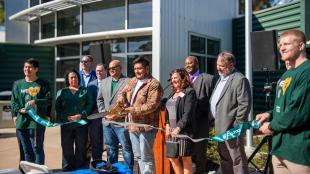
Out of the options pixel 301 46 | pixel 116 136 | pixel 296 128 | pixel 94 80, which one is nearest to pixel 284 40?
pixel 301 46

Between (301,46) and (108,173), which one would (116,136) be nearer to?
(108,173)

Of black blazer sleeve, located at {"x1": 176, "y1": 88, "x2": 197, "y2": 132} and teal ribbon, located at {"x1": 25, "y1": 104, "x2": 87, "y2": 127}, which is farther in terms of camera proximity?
teal ribbon, located at {"x1": 25, "y1": 104, "x2": 87, "y2": 127}

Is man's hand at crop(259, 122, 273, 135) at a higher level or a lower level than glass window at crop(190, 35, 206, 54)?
lower

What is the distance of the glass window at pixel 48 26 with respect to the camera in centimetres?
1439

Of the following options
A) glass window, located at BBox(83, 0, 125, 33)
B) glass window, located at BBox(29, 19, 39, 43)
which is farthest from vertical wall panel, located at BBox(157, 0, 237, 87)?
glass window, located at BBox(29, 19, 39, 43)

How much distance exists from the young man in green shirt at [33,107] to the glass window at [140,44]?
5917 mm

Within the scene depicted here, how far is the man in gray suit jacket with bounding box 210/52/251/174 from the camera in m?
4.64

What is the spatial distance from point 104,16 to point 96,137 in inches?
275

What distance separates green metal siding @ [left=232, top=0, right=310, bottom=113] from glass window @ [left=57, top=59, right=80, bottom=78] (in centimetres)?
606

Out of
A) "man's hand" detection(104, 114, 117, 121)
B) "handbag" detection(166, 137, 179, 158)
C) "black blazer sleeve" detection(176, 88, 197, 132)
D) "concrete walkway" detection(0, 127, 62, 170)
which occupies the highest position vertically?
"black blazer sleeve" detection(176, 88, 197, 132)

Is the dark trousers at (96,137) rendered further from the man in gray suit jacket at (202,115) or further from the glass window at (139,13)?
the glass window at (139,13)

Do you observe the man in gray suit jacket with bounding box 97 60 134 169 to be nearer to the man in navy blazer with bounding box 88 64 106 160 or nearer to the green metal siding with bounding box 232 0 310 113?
the man in navy blazer with bounding box 88 64 106 160

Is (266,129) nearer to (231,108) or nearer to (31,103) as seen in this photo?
(231,108)

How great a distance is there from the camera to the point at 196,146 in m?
5.44
